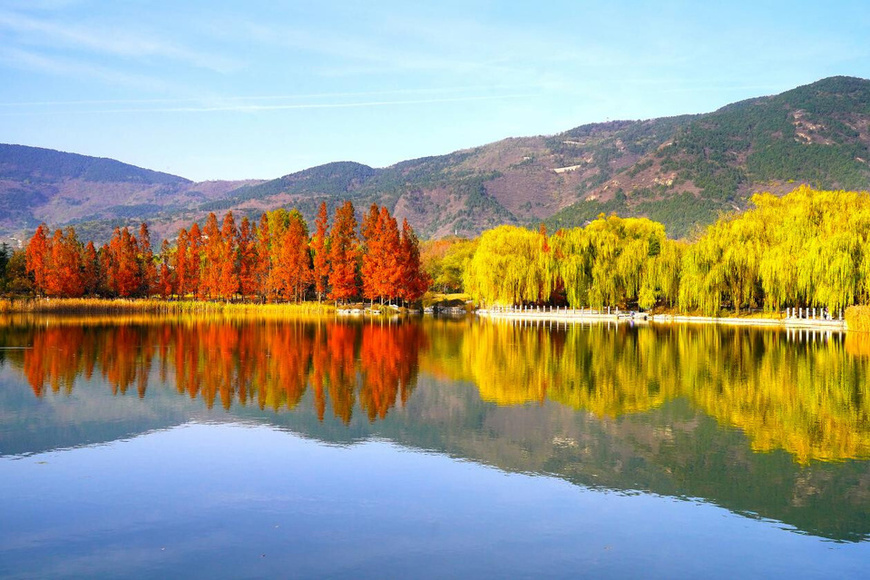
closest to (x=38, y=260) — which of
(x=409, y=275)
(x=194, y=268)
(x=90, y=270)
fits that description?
(x=90, y=270)

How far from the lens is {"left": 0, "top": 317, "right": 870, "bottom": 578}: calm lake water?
8805mm

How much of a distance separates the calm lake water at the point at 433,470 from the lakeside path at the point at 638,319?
87.3ft

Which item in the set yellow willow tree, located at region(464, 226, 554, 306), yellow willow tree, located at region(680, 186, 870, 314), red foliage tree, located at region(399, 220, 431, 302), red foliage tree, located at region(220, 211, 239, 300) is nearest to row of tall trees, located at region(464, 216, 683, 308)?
yellow willow tree, located at region(464, 226, 554, 306)

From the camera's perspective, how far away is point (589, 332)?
150 ft

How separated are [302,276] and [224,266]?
331 inches

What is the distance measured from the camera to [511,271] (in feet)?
224

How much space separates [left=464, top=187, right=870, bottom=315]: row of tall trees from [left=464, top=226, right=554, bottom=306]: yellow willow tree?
103 millimetres

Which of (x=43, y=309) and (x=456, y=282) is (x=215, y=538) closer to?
(x=43, y=309)

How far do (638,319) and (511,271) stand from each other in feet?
40.7

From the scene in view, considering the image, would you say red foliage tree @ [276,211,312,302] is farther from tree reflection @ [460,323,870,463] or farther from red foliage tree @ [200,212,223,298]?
tree reflection @ [460,323,870,463]

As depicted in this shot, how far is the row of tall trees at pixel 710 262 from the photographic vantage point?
46.9 metres

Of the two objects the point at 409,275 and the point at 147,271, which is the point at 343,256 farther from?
the point at 147,271

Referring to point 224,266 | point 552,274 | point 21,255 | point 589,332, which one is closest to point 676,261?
point 552,274

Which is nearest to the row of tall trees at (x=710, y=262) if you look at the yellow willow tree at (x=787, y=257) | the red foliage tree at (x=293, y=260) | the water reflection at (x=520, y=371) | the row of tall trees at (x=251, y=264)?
the yellow willow tree at (x=787, y=257)
